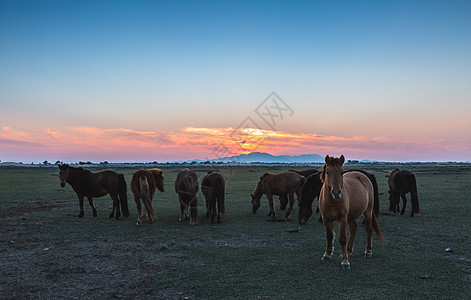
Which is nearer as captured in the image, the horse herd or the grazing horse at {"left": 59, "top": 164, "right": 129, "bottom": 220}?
the horse herd

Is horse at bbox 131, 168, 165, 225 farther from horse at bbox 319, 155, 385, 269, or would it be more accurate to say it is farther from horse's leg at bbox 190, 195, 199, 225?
horse at bbox 319, 155, 385, 269

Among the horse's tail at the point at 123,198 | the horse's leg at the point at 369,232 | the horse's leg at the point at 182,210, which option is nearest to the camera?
the horse's leg at the point at 369,232

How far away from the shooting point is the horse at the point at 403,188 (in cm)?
1319

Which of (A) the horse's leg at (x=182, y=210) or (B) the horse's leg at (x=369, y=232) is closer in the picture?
(B) the horse's leg at (x=369, y=232)

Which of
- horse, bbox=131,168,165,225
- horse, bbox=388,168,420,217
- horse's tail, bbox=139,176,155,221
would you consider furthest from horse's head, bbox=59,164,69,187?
horse, bbox=388,168,420,217

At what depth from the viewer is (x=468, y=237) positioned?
929cm

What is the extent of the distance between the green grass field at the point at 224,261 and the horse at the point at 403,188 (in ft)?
3.42

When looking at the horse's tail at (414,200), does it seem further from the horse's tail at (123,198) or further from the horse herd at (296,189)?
the horse's tail at (123,198)

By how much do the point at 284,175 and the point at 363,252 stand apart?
674 centimetres

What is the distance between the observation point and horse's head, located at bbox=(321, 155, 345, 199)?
238 inches

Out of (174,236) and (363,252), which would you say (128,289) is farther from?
(363,252)

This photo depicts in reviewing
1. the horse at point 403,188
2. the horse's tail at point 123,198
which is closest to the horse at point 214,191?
the horse's tail at point 123,198

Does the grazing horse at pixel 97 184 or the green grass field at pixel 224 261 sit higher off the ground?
the grazing horse at pixel 97 184

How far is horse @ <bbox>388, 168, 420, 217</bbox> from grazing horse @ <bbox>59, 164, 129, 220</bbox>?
13056 mm
